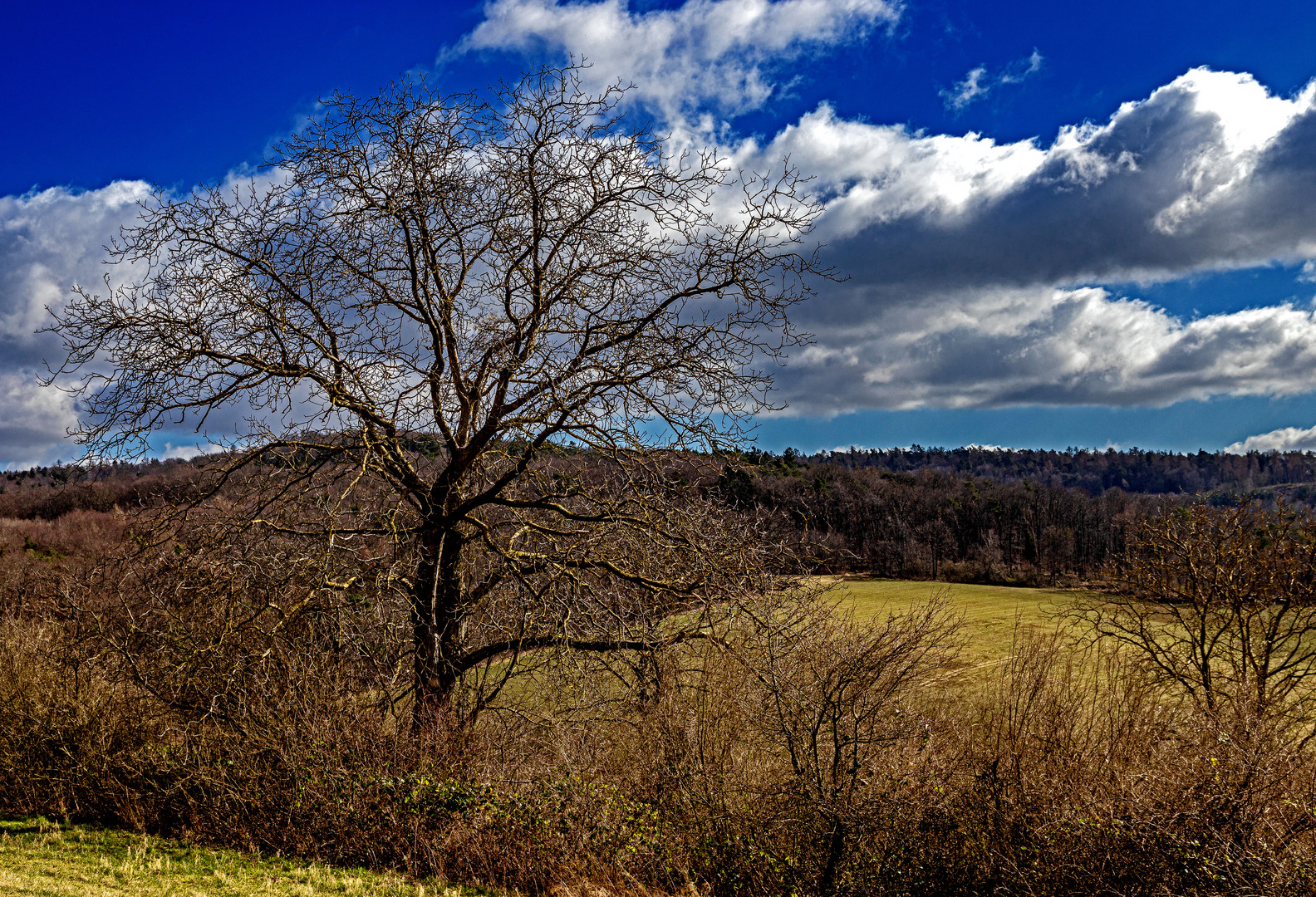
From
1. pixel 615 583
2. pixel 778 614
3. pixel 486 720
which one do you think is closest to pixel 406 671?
pixel 486 720

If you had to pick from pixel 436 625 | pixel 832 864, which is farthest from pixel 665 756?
pixel 436 625

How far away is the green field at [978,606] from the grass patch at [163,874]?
6.14 meters

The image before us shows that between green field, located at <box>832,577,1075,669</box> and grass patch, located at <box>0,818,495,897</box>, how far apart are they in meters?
6.14

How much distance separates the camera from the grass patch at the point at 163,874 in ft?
23.7

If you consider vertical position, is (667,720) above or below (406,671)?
below

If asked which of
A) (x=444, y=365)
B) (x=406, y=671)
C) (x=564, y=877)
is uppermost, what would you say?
(x=444, y=365)

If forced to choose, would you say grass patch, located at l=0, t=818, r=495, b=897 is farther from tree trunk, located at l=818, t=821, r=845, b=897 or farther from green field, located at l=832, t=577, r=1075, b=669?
green field, located at l=832, t=577, r=1075, b=669

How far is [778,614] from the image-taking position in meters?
9.33

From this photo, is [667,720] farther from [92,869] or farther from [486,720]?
[92,869]

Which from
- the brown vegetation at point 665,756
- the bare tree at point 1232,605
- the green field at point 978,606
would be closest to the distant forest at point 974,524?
the green field at point 978,606

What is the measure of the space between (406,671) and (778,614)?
4.53 m

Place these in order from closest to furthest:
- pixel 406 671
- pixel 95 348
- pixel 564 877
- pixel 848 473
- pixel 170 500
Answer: pixel 564 877
pixel 95 348
pixel 406 671
pixel 170 500
pixel 848 473

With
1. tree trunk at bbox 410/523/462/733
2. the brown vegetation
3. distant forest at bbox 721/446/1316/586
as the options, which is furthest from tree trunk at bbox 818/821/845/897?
distant forest at bbox 721/446/1316/586

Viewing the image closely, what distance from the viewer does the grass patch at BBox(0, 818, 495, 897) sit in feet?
23.7
